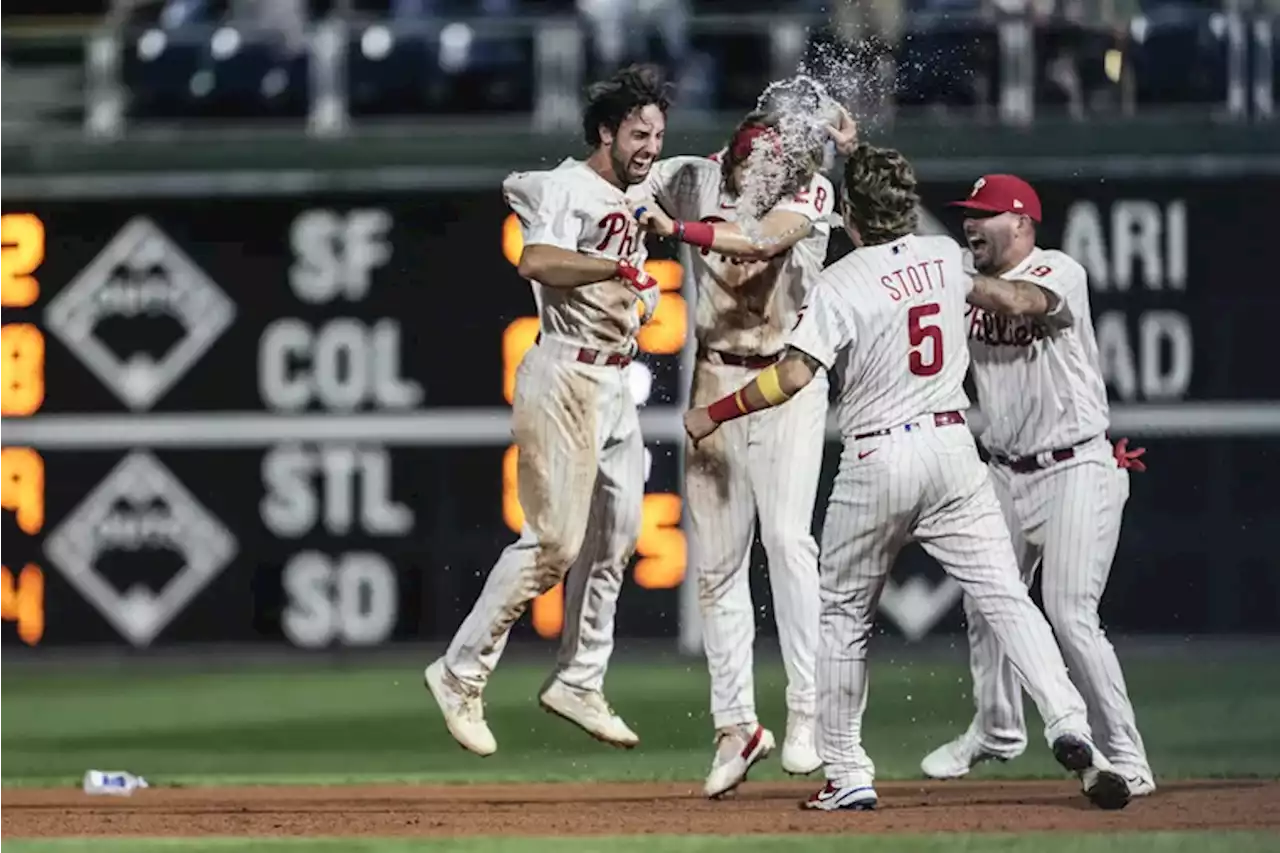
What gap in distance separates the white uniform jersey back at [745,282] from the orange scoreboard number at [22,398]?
4.04 m

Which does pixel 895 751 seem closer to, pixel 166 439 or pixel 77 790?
pixel 77 790

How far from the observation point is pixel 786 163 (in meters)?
7.11

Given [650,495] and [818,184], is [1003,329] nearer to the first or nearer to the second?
[818,184]

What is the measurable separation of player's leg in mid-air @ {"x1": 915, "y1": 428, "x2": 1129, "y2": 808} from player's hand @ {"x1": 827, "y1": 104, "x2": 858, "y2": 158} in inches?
35.4

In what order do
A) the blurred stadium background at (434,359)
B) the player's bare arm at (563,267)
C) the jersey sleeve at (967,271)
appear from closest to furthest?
1. the jersey sleeve at (967,271)
2. the player's bare arm at (563,267)
3. the blurred stadium background at (434,359)

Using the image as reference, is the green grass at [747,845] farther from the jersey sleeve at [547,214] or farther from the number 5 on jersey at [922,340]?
the jersey sleeve at [547,214]

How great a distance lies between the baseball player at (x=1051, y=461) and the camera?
6957 millimetres

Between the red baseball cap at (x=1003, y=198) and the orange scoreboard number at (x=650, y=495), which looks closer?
the red baseball cap at (x=1003, y=198)

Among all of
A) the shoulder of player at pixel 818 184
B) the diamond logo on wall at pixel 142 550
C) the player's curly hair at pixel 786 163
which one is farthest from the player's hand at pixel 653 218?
the diamond logo on wall at pixel 142 550

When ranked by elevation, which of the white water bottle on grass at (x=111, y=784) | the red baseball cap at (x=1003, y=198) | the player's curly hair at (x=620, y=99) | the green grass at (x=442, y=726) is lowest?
the green grass at (x=442, y=726)

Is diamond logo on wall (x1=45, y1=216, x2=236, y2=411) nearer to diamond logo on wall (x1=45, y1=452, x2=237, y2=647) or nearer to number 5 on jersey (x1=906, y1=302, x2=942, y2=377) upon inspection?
diamond logo on wall (x1=45, y1=452, x2=237, y2=647)

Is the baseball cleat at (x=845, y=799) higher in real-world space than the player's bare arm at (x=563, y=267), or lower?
lower

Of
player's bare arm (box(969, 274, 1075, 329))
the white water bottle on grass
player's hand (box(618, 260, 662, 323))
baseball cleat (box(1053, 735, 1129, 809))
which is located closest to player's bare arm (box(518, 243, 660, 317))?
player's hand (box(618, 260, 662, 323))

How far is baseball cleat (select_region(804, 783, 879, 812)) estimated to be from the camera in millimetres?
6664
